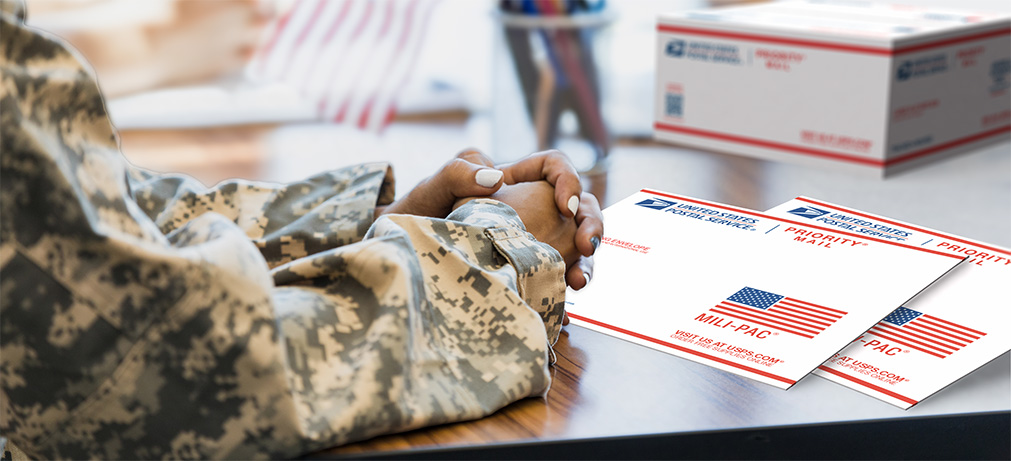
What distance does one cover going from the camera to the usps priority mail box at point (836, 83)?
42.2 inches

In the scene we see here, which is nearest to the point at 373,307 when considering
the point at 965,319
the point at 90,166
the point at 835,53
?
the point at 90,166

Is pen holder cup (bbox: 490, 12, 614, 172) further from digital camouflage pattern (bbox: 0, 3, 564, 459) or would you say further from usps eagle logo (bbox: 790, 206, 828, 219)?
digital camouflage pattern (bbox: 0, 3, 564, 459)

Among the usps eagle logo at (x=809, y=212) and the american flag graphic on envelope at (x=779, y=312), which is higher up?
the usps eagle logo at (x=809, y=212)

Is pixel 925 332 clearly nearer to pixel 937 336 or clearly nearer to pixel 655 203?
pixel 937 336

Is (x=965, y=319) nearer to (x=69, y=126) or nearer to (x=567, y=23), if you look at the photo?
(x=69, y=126)

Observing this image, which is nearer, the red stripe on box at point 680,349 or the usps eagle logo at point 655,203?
the red stripe on box at point 680,349

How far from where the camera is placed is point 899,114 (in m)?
1.07

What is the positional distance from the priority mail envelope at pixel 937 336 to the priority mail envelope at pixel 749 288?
0.01 meters

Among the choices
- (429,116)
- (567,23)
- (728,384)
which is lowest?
(429,116)

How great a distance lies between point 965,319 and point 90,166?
0.49 meters

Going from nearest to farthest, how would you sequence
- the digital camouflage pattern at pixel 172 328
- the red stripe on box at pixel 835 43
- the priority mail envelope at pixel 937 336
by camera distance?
the digital camouflage pattern at pixel 172 328 < the priority mail envelope at pixel 937 336 < the red stripe on box at pixel 835 43

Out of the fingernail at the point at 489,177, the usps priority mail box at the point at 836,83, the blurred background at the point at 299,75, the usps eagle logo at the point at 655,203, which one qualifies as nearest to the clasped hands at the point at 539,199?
the fingernail at the point at 489,177

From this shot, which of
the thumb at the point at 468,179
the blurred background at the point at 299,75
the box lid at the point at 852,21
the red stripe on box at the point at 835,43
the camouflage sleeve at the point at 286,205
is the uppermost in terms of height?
the box lid at the point at 852,21

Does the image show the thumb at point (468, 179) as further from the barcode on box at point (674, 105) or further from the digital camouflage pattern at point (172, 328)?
the barcode on box at point (674, 105)
